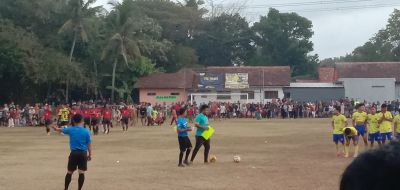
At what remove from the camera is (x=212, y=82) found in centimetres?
6175

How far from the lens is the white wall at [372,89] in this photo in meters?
61.1

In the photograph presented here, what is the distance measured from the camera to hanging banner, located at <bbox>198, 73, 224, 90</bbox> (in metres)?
61.6

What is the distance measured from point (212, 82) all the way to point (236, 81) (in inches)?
88.7

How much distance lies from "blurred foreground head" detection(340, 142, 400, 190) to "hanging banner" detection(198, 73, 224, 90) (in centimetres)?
5994

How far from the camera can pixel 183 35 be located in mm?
77250

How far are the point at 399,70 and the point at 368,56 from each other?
2699 cm

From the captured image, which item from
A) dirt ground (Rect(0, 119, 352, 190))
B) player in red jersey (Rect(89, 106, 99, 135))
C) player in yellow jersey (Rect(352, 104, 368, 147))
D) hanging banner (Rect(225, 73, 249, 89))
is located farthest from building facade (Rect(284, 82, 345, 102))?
player in yellow jersey (Rect(352, 104, 368, 147))

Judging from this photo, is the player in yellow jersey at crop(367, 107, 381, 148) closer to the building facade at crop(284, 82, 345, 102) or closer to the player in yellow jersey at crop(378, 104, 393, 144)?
the player in yellow jersey at crop(378, 104, 393, 144)

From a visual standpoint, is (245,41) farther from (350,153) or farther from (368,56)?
(350,153)

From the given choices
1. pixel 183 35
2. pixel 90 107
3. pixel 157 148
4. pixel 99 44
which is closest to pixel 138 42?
pixel 99 44

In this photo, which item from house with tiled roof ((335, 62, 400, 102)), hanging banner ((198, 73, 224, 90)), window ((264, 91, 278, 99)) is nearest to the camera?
house with tiled roof ((335, 62, 400, 102))

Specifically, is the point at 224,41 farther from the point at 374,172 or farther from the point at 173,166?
the point at 374,172

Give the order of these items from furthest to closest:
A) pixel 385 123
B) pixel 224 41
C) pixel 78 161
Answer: pixel 224 41
pixel 385 123
pixel 78 161

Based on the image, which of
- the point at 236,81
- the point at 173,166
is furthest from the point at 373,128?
the point at 236,81
